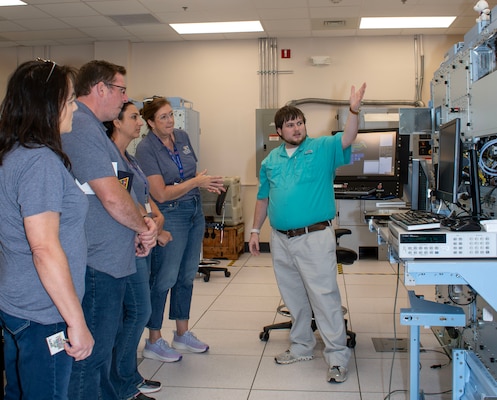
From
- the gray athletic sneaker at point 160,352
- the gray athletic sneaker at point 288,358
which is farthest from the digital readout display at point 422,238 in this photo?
the gray athletic sneaker at point 160,352

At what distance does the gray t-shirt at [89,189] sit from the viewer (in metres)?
1.88

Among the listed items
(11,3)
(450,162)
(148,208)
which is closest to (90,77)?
(148,208)

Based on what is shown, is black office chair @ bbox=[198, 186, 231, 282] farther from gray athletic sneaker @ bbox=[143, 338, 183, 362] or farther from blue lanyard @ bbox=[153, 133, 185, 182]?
gray athletic sneaker @ bbox=[143, 338, 183, 362]

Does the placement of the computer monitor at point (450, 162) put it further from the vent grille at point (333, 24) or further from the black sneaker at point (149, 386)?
the vent grille at point (333, 24)

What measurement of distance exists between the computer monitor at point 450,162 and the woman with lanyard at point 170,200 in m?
1.22

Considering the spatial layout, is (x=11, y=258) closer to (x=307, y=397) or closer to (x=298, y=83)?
(x=307, y=397)

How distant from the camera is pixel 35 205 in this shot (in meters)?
1.37

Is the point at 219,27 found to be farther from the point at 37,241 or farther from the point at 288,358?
the point at 37,241

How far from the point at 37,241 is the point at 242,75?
19.4 feet

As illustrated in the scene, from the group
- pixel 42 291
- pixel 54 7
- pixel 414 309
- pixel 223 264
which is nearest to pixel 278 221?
pixel 414 309

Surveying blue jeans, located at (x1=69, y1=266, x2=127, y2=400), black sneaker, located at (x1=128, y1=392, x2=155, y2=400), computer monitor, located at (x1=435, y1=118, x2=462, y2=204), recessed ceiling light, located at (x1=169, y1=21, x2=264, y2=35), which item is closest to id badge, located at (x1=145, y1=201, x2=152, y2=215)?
blue jeans, located at (x1=69, y1=266, x2=127, y2=400)

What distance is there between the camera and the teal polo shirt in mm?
2920

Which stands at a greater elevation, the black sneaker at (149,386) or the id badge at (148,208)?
the id badge at (148,208)

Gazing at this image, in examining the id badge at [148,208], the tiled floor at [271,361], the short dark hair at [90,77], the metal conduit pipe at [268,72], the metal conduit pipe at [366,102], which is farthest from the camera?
the metal conduit pipe at [268,72]
